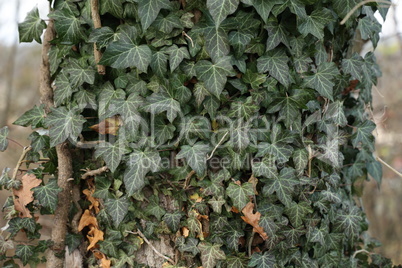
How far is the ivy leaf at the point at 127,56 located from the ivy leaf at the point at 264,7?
1.23 feet

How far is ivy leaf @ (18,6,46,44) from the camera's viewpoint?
1.56 metres

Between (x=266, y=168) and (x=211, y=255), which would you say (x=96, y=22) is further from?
(x=211, y=255)

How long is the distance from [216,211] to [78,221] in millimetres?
584

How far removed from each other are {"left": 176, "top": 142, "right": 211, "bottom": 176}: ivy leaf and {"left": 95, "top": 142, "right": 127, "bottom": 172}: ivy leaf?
0.66 feet

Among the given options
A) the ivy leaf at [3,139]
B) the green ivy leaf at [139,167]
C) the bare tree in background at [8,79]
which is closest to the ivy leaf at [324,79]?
the green ivy leaf at [139,167]

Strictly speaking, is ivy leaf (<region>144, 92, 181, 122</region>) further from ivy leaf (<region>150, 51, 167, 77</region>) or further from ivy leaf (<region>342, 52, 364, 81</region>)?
ivy leaf (<region>342, 52, 364, 81</region>)

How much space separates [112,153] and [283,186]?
60cm

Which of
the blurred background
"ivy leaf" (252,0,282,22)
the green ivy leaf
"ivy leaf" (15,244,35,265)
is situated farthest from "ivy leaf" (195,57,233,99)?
the blurred background

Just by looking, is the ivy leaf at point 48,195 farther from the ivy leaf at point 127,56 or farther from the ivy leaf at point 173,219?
the ivy leaf at point 127,56

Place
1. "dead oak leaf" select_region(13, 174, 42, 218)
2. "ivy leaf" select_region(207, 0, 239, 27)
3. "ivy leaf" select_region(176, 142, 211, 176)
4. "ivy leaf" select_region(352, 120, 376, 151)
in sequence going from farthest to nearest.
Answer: "ivy leaf" select_region(352, 120, 376, 151)
"dead oak leaf" select_region(13, 174, 42, 218)
"ivy leaf" select_region(176, 142, 211, 176)
"ivy leaf" select_region(207, 0, 239, 27)

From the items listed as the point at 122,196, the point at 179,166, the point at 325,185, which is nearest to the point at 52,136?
the point at 122,196

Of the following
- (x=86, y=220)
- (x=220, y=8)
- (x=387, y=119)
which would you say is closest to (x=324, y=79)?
(x=220, y=8)

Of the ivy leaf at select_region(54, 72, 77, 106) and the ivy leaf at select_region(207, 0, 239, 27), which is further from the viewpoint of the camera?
the ivy leaf at select_region(54, 72, 77, 106)

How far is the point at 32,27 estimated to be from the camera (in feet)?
5.13
